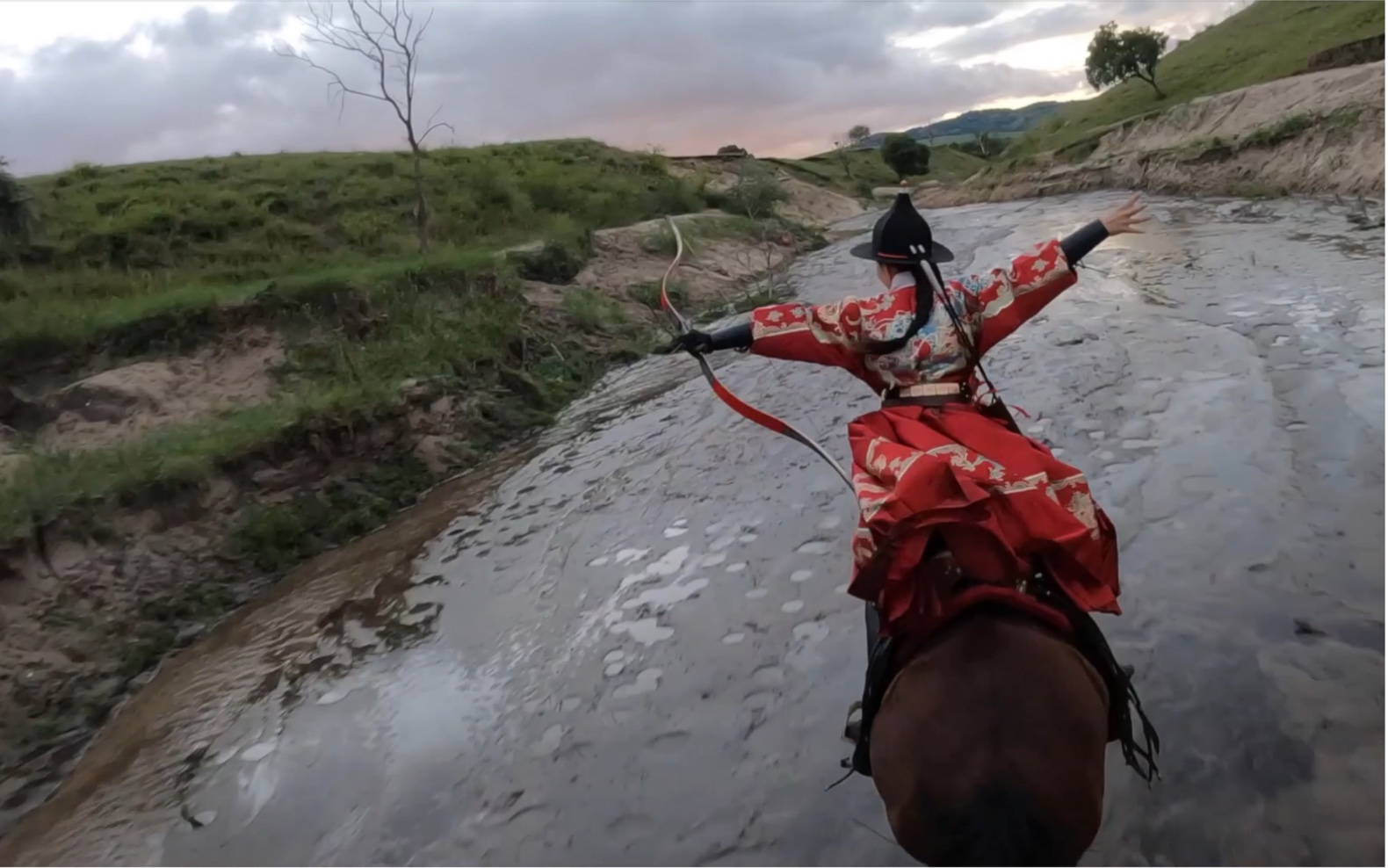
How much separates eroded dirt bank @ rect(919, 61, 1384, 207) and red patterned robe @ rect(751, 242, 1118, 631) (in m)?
16.5

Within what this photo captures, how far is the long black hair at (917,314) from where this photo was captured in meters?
3.85

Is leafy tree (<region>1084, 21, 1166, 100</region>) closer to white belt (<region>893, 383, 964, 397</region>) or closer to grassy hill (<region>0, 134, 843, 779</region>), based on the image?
grassy hill (<region>0, 134, 843, 779</region>)

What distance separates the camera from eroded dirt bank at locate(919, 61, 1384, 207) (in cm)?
1895

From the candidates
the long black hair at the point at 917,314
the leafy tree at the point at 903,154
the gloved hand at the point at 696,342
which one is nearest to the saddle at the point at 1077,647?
the long black hair at the point at 917,314

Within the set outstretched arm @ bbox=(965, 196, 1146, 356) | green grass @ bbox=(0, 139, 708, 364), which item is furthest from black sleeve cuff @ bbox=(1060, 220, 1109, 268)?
green grass @ bbox=(0, 139, 708, 364)

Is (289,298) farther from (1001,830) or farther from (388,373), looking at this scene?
(1001,830)

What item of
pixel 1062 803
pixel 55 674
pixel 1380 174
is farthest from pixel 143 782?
pixel 1380 174

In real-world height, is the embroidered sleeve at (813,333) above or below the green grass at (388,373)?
above

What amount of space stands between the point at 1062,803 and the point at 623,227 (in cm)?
1918

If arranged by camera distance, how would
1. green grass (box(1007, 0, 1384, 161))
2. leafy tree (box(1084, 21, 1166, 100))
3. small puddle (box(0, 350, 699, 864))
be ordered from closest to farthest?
small puddle (box(0, 350, 699, 864)), green grass (box(1007, 0, 1384, 161)), leafy tree (box(1084, 21, 1166, 100))

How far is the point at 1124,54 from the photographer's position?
44.1 m

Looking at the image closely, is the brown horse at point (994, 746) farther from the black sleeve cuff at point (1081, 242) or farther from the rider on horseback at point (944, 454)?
the black sleeve cuff at point (1081, 242)

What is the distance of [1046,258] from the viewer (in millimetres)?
4062

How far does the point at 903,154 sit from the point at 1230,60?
49.8ft
